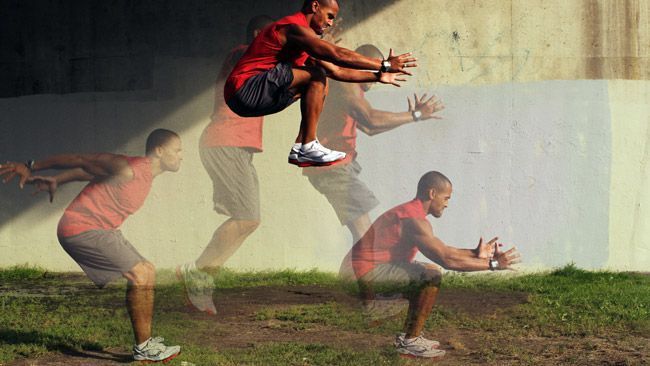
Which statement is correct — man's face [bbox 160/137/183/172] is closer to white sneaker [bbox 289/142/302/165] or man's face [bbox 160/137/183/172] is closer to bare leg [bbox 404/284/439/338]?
bare leg [bbox 404/284/439/338]

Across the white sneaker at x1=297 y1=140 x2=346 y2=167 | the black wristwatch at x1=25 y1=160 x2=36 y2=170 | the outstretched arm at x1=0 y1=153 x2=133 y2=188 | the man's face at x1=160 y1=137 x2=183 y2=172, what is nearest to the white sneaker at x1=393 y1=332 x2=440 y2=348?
the white sneaker at x1=297 y1=140 x2=346 y2=167

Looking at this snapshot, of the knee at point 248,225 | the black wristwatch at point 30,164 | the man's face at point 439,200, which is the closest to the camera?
the man's face at point 439,200

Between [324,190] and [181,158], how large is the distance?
2.03 metres

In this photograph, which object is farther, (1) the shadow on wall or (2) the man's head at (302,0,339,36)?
→ (1) the shadow on wall

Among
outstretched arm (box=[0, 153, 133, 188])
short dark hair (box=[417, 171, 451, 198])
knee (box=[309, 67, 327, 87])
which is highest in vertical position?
knee (box=[309, 67, 327, 87])

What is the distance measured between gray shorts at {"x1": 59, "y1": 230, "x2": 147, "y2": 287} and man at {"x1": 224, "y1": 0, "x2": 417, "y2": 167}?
5.01 meters

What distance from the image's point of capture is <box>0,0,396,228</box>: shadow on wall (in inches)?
559

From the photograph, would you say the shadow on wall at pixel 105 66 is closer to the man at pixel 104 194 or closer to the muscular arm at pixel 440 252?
the man at pixel 104 194

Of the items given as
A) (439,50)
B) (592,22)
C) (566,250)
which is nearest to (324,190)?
(439,50)

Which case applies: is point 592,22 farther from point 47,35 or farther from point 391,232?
point 47,35

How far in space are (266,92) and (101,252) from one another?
7.44 meters

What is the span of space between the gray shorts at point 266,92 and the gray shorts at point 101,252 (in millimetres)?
5059

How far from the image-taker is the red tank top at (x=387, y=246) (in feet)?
45.9

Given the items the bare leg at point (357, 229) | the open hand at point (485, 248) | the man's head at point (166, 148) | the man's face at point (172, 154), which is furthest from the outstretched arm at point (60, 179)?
the open hand at point (485, 248)
